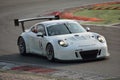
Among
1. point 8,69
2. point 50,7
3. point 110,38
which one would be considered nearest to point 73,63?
point 8,69

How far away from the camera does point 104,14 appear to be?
28.6m

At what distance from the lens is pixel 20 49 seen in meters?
19.0

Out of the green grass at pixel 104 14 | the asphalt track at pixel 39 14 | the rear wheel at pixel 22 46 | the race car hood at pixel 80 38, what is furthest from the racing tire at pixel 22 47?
the green grass at pixel 104 14

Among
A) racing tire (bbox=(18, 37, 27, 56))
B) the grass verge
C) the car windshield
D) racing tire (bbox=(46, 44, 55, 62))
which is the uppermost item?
the car windshield

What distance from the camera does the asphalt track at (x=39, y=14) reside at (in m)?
14.6

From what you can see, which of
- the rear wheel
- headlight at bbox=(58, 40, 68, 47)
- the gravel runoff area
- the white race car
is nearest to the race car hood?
the white race car

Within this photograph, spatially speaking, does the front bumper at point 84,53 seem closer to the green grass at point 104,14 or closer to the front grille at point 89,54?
the front grille at point 89,54

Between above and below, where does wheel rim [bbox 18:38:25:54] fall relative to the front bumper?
below

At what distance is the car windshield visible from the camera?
1684cm

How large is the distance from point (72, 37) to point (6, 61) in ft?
8.20

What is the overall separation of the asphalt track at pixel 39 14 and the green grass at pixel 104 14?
4.19 feet

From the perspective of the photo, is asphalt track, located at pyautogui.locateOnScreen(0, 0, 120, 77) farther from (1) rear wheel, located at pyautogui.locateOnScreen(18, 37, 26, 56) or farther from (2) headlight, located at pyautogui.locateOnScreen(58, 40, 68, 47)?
(2) headlight, located at pyautogui.locateOnScreen(58, 40, 68, 47)

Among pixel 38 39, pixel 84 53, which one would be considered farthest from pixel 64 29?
pixel 84 53

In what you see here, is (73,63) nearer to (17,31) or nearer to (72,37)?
(72,37)
